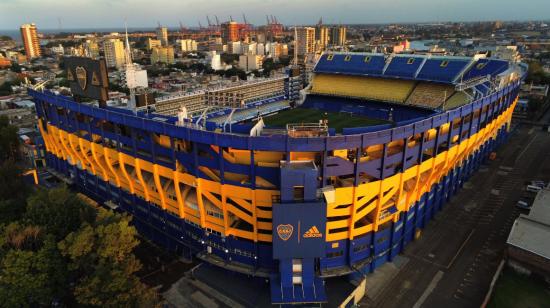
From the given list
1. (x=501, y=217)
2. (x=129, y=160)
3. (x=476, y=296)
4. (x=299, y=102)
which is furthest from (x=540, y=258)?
(x=299, y=102)

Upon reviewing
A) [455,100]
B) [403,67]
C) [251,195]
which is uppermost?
[403,67]

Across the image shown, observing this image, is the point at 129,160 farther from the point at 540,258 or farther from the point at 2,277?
the point at 540,258

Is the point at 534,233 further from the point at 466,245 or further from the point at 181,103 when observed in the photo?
the point at 181,103

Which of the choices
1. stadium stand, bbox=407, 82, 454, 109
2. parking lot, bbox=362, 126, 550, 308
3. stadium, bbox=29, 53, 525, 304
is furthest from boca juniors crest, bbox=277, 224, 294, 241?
stadium stand, bbox=407, 82, 454, 109

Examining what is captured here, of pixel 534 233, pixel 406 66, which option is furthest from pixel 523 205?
pixel 406 66

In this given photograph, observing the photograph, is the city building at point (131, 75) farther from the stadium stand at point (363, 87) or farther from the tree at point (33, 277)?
the stadium stand at point (363, 87)

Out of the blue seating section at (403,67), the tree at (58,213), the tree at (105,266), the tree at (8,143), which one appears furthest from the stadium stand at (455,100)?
the tree at (8,143)
